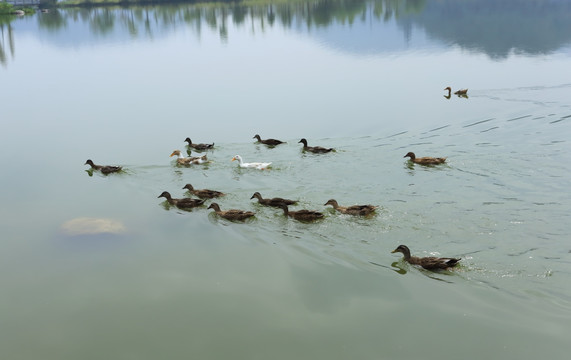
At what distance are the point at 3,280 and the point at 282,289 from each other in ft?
18.8

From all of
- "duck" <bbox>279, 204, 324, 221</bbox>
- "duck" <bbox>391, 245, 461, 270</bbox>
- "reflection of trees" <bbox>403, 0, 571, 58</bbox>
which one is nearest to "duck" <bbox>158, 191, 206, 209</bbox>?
"duck" <bbox>279, 204, 324, 221</bbox>

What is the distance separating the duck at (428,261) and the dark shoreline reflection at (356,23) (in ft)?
91.5

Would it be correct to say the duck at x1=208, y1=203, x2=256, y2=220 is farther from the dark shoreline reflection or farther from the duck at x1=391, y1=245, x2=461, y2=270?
the dark shoreline reflection

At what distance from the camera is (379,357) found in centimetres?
939

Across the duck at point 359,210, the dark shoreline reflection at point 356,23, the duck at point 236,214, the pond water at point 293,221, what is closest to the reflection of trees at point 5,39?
the dark shoreline reflection at point 356,23

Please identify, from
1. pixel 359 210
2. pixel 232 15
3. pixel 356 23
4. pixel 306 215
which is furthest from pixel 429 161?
pixel 232 15

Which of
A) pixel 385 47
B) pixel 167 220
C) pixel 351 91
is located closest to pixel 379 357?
pixel 167 220

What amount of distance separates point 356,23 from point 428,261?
187 ft

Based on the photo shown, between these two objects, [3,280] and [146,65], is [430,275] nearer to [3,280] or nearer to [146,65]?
[3,280]

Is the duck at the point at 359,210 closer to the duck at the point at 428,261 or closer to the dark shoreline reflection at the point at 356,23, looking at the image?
the duck at the point at 428,261

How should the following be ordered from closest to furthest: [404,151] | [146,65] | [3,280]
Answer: [3,280], [404,151], [146,65]

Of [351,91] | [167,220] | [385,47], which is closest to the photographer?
[167,220]

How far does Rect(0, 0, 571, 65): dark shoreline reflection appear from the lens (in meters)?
46.3

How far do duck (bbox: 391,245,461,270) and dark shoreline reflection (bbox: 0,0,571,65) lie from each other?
1098 inches
